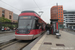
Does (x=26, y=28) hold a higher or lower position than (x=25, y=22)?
lower

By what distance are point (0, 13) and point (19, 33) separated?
154 ft

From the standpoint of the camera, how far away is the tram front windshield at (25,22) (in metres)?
8.60

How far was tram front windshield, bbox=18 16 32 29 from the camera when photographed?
8595 mm

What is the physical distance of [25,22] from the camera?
8750 millimetres

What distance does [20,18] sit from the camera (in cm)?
915

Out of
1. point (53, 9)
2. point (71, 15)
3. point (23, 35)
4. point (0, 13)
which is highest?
point (71, 15)

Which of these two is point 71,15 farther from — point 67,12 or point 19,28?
point 19,28

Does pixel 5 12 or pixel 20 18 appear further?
pixel 5 12

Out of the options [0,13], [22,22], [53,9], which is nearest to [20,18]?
[22,22]

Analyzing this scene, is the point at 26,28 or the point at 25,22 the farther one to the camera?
the point at 25,22

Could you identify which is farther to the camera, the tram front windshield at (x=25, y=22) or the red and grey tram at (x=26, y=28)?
the tram front windshield at (x=25, y=22)

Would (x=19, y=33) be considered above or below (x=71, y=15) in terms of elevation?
below

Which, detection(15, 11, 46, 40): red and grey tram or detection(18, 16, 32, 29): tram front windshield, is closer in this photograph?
detection(15, 11, 46, 40): red and grey tram

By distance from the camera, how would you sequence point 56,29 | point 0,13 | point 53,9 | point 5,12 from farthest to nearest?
point 5,12, point 0,13, point 53,9, point 56,29
